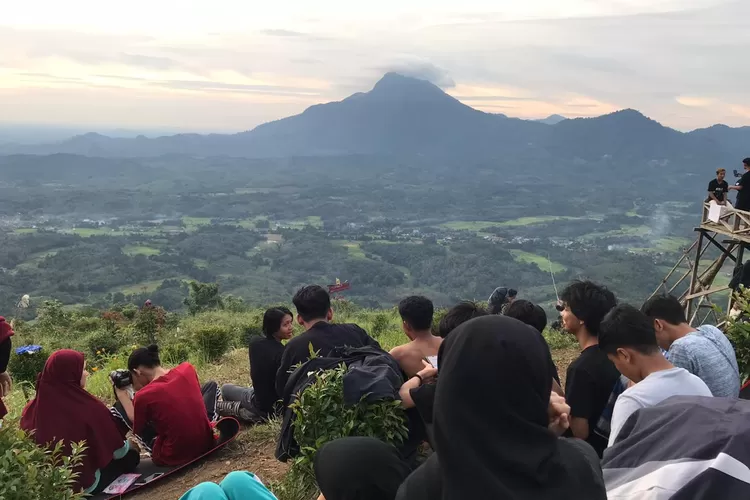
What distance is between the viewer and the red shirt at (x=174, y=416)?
3.60m

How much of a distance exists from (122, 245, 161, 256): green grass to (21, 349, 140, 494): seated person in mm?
57407

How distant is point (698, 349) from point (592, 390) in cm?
63

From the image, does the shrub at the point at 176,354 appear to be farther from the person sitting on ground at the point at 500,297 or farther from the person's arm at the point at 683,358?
the person's arm at the point at 683,358

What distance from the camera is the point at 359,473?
1.80 metres

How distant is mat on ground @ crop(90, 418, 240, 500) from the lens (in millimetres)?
3575

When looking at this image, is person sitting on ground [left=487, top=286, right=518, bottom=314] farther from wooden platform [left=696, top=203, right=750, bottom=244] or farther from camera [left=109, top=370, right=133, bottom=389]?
wooden platform [left=696, top=203, right=750, bottom=244]

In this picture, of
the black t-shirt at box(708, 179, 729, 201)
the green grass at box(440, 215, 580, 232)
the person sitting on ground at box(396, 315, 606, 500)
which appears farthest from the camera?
the green grass at box(440, 215, 580, 232)

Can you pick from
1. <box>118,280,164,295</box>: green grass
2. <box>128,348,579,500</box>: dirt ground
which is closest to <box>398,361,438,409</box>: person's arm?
<box>128,348,579,500</box>: dirt ground

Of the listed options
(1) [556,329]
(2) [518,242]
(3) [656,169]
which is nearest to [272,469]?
(1) [556,329]

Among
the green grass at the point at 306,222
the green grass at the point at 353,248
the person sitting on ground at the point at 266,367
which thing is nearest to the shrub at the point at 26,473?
the person sitting on ground at the point at 266,367

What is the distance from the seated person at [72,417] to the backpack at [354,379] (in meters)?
1.41

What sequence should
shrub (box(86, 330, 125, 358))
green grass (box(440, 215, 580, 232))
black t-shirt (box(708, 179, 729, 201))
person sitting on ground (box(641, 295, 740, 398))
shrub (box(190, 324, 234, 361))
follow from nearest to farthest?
person sitting on ground (box(641, 295, 740, 398)) < shrub (box(190, 324, 234, 361)) < black t-shirt (box(708, 179, 729, 201)) < shrub (box(86, 330, 125, 358)) < green grass (box(440, 215, 580, 232))

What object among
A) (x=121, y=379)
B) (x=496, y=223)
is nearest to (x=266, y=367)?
(x=121, y=379)

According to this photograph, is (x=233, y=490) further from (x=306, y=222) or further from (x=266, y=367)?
(x=306, y=222)
